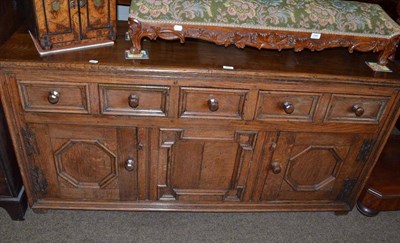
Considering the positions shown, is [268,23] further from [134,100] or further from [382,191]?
[382,191]

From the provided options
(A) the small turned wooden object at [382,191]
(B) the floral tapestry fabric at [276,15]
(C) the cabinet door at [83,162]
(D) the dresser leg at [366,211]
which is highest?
(B) the floral tapestry fabric at [276,15]

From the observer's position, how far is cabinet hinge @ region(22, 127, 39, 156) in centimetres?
158

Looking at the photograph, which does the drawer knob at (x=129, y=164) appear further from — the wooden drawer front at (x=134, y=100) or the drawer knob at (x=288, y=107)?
the drawer knob at (x=288, y=107)

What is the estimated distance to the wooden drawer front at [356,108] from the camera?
62.8 inches

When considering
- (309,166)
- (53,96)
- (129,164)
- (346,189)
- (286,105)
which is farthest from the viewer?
(346,189)

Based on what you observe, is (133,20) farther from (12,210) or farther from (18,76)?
(12,210)

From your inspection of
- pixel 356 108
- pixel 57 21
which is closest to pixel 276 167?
pixel 356 108

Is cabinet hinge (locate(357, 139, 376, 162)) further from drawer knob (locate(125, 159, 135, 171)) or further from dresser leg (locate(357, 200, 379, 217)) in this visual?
drawer knob (locate(125, 159, 135, 171))

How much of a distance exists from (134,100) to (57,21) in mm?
427

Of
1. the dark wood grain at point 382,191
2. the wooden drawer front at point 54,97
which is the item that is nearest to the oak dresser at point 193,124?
the wooden drawer front at point 54,97

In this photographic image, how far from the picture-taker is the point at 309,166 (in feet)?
5.96

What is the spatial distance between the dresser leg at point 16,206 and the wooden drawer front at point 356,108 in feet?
4.91

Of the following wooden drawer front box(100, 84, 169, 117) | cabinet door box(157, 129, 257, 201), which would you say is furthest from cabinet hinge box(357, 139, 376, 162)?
wooden drawer front box(100, 84, 169, 117)

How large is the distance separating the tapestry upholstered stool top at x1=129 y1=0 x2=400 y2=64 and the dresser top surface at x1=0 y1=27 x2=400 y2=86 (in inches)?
3.0
